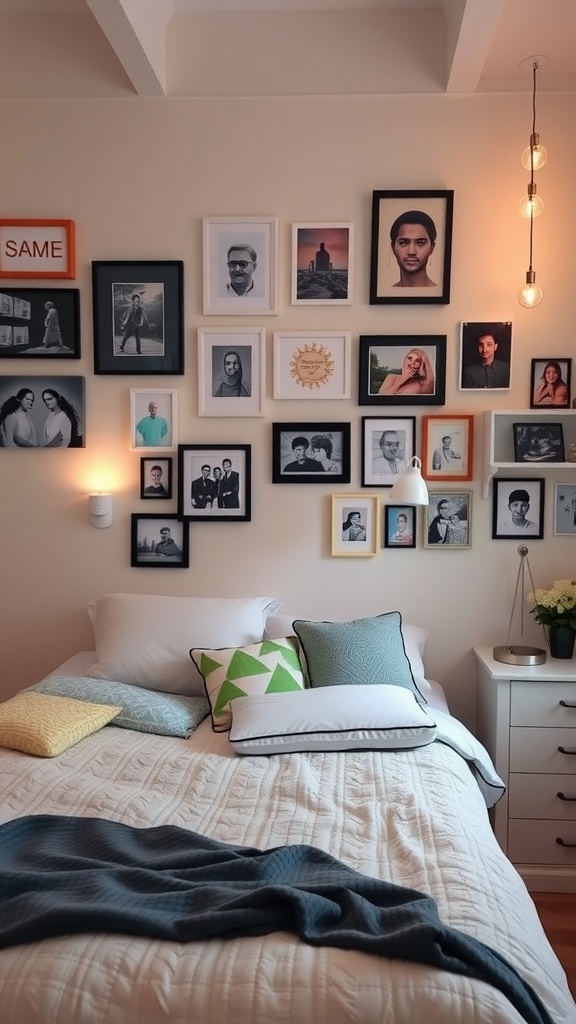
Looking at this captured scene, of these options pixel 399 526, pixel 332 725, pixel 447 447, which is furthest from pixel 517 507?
pixel 332 725

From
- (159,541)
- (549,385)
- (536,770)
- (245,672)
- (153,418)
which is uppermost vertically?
(549,385)

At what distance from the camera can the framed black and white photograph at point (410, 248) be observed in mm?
3035

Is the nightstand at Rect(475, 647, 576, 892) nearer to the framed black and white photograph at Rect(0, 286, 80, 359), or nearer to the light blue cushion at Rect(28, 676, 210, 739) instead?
the light blue cushion at Rect(28, 676, 210, 739)

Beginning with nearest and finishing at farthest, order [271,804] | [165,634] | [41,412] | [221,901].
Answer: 1. [221,901]
2. [271,804]
3. [165,634]
4. [41,412]

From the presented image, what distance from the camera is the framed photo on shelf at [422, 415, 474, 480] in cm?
310

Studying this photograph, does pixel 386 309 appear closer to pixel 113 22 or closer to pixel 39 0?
pixel 113 22

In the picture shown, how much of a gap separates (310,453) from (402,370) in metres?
0.47

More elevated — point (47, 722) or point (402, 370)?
point (402, 370)

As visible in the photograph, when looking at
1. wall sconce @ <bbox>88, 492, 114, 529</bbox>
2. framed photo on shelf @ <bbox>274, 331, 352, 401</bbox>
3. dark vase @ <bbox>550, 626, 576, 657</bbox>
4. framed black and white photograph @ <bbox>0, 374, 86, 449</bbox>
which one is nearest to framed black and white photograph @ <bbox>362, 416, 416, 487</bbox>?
framed photo on shelf @ <bbox>274, 331, 352, 401</bbox>

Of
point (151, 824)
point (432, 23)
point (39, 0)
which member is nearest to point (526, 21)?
point (432, 23)

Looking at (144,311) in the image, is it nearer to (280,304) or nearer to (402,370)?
(280,304)

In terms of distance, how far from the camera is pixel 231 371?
10.2 feet

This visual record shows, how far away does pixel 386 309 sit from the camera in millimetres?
3092

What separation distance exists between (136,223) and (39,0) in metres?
0.83
